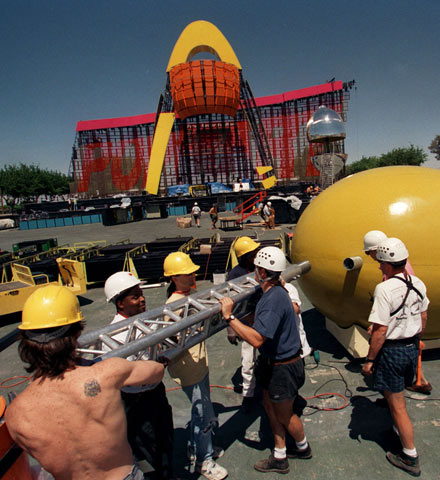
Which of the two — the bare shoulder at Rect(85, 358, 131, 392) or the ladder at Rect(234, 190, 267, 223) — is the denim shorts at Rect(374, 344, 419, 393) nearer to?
the bare shoulder at Rect(85, 358, 131, 392)

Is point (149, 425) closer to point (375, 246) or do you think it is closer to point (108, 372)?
point (108, 372)

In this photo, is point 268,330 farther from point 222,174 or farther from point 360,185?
point 222,174

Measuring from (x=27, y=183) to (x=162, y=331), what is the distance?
239 feet

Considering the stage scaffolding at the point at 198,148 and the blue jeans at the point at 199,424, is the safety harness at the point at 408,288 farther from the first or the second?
the stage scaffolding at the point at 198,148

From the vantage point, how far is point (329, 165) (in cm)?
1203

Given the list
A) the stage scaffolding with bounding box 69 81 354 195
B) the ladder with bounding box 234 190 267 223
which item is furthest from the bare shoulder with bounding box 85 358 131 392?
the stage scaffolding with bounding box 69 81 354 195

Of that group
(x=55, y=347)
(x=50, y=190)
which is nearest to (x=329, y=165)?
(x=55, y=347)

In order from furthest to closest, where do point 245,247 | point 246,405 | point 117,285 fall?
point 245,247 → point 246,405 → point 117,285

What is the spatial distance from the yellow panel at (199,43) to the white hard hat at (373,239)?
3853 centimetres

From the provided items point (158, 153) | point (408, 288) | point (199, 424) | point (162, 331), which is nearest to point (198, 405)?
point (199, 424)

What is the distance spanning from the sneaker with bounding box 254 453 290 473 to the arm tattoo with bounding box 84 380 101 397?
2241mm

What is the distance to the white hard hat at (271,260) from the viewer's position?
2996 millimetres

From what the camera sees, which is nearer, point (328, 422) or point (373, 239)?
point (328, 422)

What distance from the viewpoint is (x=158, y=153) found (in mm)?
37000
